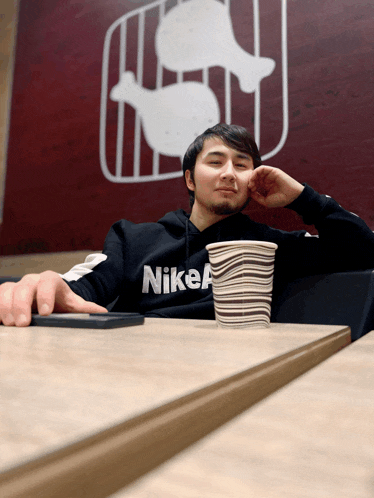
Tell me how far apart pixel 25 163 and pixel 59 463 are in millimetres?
2432

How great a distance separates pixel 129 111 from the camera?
2061 millimetres

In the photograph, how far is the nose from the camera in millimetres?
1316

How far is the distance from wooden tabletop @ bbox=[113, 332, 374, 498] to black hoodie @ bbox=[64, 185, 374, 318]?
907 mm

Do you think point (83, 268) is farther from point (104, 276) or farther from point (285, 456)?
point (285, 456)

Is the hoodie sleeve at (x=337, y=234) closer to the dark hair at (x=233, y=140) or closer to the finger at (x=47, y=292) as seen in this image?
the dark hair at (x=233, y=140)

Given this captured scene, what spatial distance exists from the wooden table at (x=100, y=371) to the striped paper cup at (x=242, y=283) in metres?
0.09

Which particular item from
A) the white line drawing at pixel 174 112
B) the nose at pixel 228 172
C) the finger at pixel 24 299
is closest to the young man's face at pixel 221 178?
the nose at pixel 228 172

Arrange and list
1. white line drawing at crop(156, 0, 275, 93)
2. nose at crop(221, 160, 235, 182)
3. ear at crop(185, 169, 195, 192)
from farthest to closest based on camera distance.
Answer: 1. white line drawing at crop(156, 0, 275, 93)
2. ear at crop(185, 169, 195, 192)
3. nose at crop(221, 160, 235, 182)

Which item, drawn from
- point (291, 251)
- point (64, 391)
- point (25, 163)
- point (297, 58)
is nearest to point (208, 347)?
point (64, 391)

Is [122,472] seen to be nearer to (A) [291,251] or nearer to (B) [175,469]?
(B) [175,469]

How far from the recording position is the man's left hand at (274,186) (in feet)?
3.95

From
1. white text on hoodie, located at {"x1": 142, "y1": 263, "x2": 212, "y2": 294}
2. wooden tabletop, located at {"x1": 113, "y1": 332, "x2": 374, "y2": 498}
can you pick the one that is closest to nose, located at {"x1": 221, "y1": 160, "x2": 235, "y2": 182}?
white text on hoodie, located at {"x1": 142, "y1": 263, "x2": 212, "y2": 294}

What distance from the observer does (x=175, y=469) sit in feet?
0.53

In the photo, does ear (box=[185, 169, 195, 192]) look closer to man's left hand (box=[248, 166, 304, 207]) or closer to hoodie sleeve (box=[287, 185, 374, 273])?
man's left hand (box=[248, 166, 304, 207])
